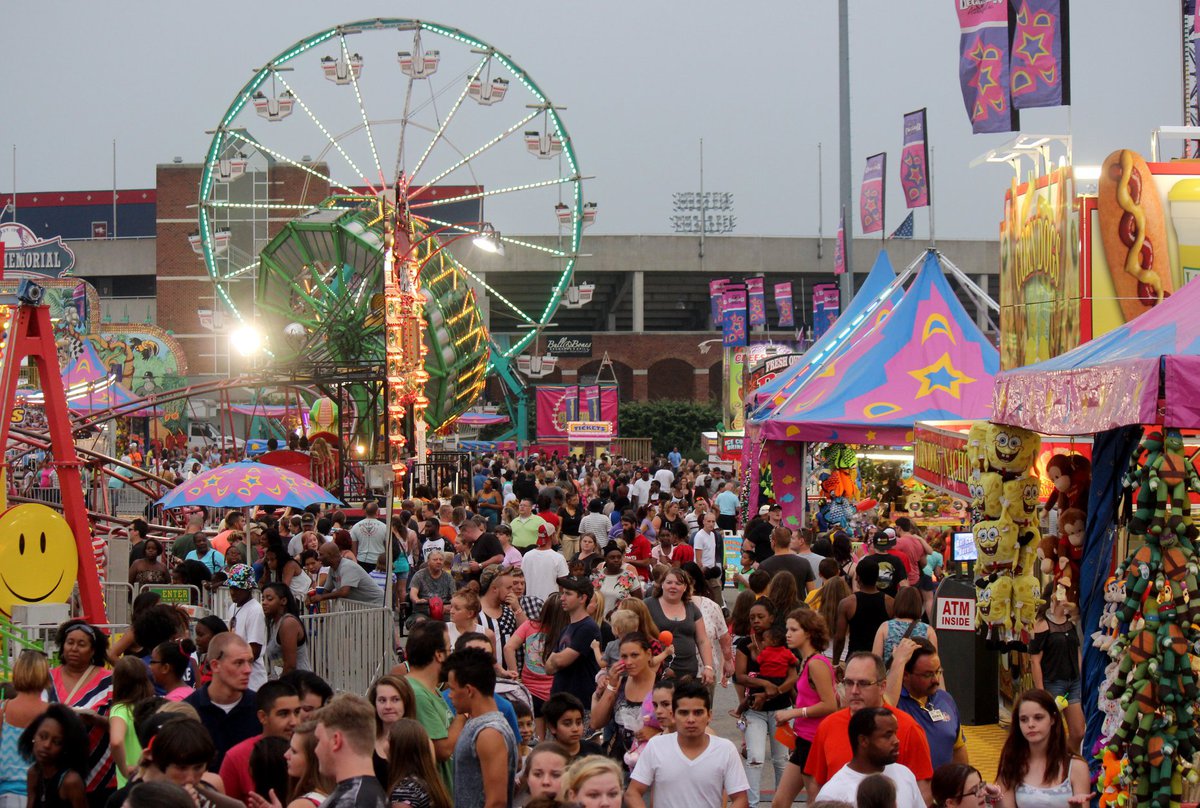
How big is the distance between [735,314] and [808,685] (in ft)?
107

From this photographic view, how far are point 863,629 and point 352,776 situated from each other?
17.3 ft

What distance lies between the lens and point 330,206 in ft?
108

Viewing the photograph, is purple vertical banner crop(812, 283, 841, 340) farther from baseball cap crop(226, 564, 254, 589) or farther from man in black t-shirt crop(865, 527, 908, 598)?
baseball cap crop(226, 564, 254, 589)

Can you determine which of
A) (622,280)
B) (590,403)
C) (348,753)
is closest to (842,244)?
(348,753)

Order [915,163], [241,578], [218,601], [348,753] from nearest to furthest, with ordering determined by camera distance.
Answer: [348,753] → [241,578] → [218,601] → [915,163]

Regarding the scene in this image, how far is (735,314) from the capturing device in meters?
40.3

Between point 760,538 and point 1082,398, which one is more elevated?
point 1082,398

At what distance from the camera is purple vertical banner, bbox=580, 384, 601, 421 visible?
49.0 m

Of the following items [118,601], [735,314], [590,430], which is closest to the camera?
[118,601]

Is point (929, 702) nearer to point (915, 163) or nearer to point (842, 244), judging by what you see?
A: point (915, 163)

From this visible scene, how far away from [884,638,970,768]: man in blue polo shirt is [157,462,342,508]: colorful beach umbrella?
7.14 m

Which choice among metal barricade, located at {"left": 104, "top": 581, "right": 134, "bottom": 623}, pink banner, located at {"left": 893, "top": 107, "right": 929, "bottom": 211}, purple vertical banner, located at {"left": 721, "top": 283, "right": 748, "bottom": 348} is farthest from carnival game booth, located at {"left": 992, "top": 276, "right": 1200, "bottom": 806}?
purple vertical banner, located at {"left": 721, "top": 283, "right": 748, "bottom": 348}

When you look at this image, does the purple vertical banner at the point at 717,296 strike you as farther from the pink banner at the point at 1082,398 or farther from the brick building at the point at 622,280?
the pink banner at the point at 1082,398

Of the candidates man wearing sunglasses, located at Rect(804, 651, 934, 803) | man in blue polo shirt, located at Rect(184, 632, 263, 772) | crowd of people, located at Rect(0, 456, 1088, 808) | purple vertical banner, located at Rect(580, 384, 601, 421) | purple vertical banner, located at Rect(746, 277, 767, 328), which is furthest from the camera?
purple vertical banner, located at Rect(580, 384, 601, 421)
